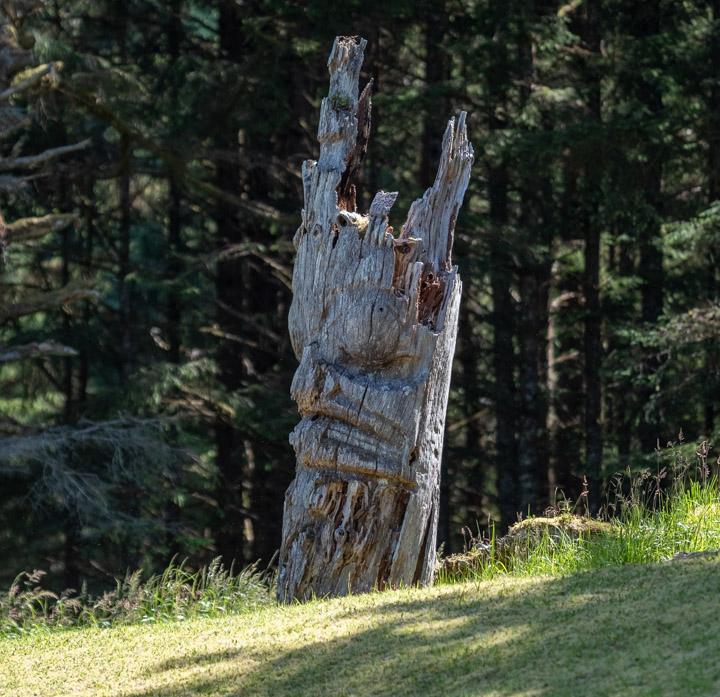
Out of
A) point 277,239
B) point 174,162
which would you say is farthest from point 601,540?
point 277,239

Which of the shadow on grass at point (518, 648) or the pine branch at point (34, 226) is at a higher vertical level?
the pine branch at point (34, 226)

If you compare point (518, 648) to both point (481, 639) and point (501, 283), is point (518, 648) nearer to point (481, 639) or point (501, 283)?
point (481, 639)

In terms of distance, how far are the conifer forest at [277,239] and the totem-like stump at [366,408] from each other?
748cm

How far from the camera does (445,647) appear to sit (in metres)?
4.56

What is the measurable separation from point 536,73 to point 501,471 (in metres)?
7.38

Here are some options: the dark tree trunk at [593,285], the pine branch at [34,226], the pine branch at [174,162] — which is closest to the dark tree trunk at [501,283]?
the dark tree trunk at [593,285]

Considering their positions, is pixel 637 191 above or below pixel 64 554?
above

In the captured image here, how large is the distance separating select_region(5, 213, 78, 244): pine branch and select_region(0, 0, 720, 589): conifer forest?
5 centimetres

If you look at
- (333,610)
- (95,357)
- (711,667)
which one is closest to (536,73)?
(95,357)

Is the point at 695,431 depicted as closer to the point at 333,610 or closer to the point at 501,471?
the point at 501,471

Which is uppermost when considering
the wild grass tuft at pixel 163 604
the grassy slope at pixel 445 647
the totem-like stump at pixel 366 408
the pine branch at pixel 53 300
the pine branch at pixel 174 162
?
the pine branch at pixel 174 162

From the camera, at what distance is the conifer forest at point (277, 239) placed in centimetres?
1521

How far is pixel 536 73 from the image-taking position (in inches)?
675

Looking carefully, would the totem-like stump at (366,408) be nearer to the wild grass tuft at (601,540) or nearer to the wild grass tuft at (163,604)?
the wild grass tuft at (601,540)
